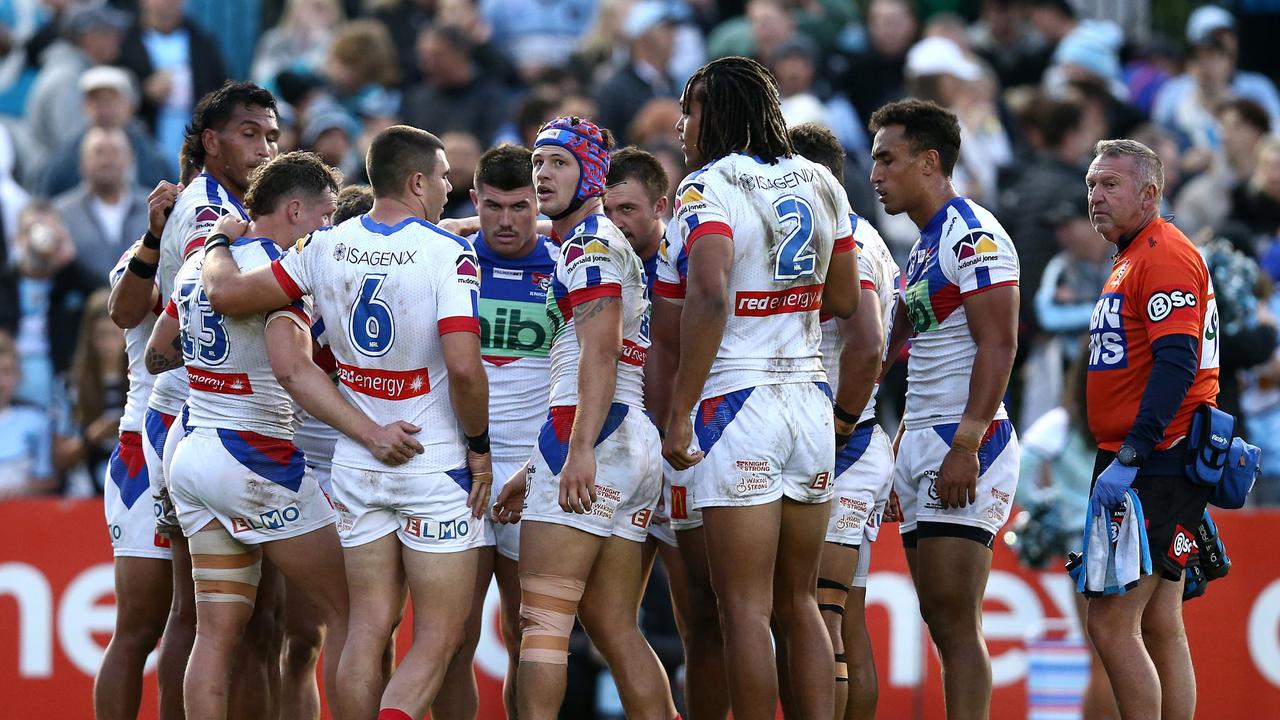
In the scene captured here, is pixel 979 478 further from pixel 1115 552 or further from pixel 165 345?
pixel 165 345

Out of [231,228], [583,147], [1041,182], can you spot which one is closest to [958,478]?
[583,147]

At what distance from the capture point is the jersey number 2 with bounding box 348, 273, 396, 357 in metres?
6.96

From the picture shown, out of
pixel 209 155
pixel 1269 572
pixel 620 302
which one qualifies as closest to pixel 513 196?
pixel 620 302

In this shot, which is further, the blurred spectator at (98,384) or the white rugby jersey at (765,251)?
the blurred spectator at (98,384)

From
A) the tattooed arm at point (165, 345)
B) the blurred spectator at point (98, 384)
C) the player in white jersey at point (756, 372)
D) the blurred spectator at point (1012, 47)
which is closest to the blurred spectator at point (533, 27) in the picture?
the blurred spectator at point (1012, 47)

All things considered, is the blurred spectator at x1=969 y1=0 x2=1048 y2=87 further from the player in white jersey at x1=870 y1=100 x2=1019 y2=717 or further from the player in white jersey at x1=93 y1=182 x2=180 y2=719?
the player in white jersey at x1=93 y1=182 x2=180 y2=719

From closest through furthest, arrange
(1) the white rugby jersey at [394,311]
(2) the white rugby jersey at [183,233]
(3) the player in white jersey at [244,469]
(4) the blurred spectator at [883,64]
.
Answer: (1) the white rugby jersey at [394,311] < (3) the player in white jersey at [244,469] < (2) the white rugby jersey at [183,233] < (4) the blurred spectator at [883,64]

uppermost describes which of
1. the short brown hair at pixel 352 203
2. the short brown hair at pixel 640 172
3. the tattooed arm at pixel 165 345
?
the short brown hair at pixel 640 172

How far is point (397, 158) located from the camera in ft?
23.4

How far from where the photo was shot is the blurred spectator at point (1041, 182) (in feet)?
41.2

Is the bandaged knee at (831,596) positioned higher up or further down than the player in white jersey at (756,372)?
further down

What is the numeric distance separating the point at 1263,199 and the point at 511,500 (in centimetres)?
819

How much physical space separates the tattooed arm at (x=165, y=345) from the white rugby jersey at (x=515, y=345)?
138 centimetres

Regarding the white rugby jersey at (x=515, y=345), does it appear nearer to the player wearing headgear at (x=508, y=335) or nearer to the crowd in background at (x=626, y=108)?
the player wearing headgear at (x=508, y=335)
